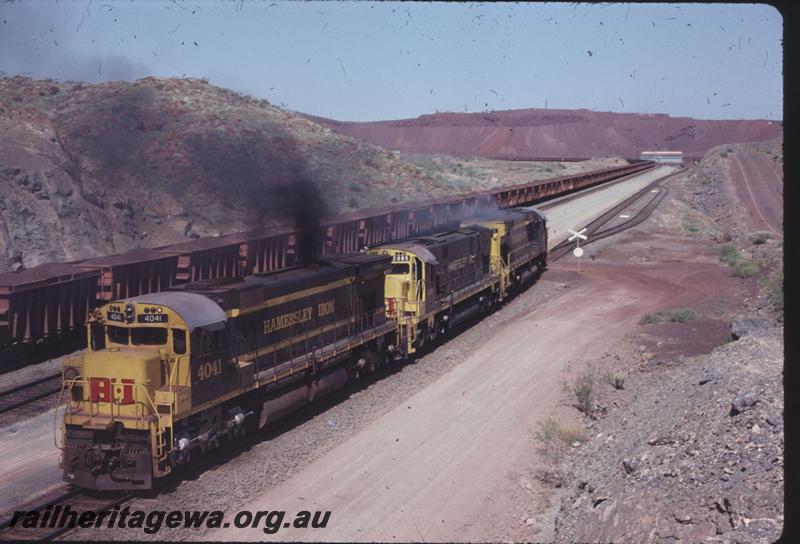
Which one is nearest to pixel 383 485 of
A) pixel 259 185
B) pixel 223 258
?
pixel 223 258

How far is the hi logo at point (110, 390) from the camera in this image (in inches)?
547

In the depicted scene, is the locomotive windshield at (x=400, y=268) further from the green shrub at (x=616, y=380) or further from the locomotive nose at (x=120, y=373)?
the locomotive nose at (x=120, y=373)

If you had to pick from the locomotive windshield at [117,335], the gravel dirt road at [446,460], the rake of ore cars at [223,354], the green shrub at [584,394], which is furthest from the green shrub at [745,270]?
the locomotive windshield at [117,335]

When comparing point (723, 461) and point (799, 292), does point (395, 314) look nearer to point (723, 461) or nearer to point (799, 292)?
point (723, 461)

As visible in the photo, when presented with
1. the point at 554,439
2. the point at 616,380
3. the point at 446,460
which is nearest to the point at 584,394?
the point at 616,380

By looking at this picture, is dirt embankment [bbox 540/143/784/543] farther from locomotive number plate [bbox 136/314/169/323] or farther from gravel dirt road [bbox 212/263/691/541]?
locomotive number plate [bbox 136/314/169/323]

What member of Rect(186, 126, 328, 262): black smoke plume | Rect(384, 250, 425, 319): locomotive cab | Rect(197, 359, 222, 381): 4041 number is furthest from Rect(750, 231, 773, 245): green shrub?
Rect(197, 359, 222, 381): 4041 number

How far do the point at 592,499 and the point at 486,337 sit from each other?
14.7 m

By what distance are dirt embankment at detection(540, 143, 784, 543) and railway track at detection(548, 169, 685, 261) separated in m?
17.9

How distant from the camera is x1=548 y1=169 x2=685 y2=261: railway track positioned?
164 feet

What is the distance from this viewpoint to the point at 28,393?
21.0 metres

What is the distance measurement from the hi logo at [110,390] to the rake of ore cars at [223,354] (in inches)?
0.8

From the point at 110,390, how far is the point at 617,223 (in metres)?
51.3

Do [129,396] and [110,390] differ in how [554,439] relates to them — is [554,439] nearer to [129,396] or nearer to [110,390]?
[129,396]
